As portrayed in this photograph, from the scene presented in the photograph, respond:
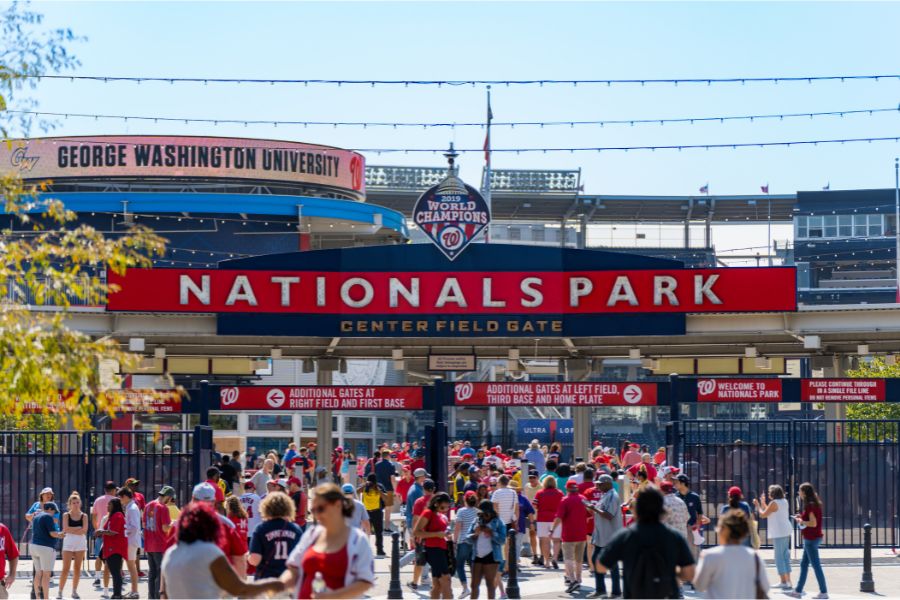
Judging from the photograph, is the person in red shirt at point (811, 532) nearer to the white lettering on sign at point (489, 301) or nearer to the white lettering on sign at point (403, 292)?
the white lettering on sign at point (489, 301)

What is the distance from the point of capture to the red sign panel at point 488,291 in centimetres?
2711

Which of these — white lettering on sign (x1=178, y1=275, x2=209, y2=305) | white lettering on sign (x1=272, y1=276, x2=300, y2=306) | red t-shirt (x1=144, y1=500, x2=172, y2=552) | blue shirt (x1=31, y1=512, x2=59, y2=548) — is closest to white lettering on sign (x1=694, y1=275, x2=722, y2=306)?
white lettering on sign (x1=272, y1=276, x2=300, y2=306)

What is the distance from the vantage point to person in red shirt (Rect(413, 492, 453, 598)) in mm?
17438

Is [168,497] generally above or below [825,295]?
below

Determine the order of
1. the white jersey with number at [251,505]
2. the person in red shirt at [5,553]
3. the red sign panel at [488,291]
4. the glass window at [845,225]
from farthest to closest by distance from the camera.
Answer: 1. the glass window at [845,225]
2. the red sign panel at [488,291]
3. the white jersey with number at [251,505]
4. the person in red shirt at [5,553]

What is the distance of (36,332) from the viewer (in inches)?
506

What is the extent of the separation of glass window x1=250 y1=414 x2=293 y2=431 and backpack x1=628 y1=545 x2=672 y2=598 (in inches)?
1992

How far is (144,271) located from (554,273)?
8.27 m

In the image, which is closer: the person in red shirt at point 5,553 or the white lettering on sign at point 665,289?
the person in red shirt at point 5,553

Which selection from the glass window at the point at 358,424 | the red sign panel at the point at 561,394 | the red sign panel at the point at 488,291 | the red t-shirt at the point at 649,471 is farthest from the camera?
the glass window at the point at 358,424

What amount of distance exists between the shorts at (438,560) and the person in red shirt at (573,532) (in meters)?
2.76

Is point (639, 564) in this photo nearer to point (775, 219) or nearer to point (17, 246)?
point (17, 246)

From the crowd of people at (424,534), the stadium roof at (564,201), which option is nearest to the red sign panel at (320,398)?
the crowd of people at (424,534)

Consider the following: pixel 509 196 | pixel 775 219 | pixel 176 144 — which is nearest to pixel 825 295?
pixel 775 219
